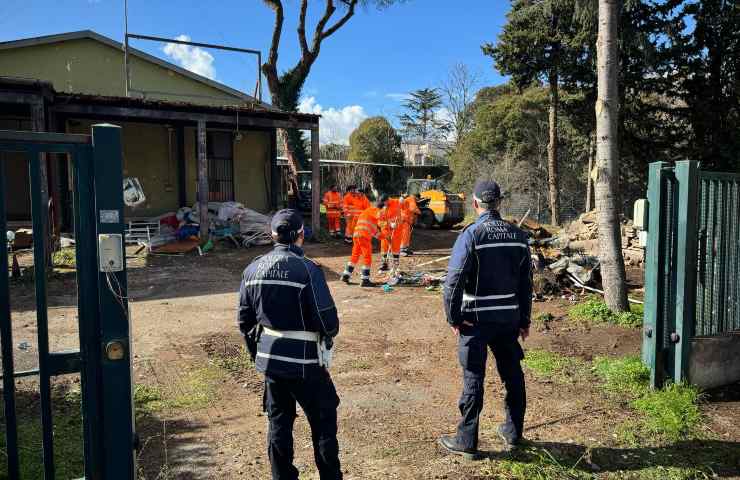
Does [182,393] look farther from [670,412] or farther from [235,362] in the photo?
[670,412]

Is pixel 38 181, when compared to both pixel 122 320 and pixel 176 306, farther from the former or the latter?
pixel 176 306

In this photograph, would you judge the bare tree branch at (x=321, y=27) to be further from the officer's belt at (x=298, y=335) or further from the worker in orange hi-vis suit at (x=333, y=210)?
the officer's belt at (x=298, y=335)

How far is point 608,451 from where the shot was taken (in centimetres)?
405

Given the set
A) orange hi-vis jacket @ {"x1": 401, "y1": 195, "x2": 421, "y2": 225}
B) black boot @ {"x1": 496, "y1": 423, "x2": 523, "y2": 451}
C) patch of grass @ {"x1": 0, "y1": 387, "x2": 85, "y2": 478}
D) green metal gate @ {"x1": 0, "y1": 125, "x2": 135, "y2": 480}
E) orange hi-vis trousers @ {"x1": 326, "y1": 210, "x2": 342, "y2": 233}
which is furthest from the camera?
orange hi-vis trousers @ {"x1": 326, "y1": 210, "x2": 342, "y2": 233}

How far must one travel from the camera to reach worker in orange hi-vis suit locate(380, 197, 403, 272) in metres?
11.3

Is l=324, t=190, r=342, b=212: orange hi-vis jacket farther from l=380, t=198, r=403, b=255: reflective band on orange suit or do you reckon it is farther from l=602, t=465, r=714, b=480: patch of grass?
l=602, t=465, r=714, b=480: patch of grass

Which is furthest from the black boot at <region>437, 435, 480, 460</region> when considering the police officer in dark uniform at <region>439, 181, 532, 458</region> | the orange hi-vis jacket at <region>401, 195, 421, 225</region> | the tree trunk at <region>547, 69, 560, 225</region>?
the tree trunk at <region>547, 69, 560, 225</region>

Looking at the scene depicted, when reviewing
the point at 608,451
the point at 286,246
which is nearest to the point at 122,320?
the point at 286,246

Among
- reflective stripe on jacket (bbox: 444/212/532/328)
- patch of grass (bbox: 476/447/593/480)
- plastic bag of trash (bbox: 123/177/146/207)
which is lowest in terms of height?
patch of grass (bbox: 476/447/593/480)

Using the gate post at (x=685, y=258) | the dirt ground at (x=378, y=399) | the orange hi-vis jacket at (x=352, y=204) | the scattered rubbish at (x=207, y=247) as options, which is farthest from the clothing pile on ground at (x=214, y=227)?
the gate post at (x=685, y=258)

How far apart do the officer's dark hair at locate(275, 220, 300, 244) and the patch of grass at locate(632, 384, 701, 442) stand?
3219 millimetres

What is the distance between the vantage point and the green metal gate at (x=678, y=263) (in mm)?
4953

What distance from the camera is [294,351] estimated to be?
3.11 metres

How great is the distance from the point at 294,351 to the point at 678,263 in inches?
149
